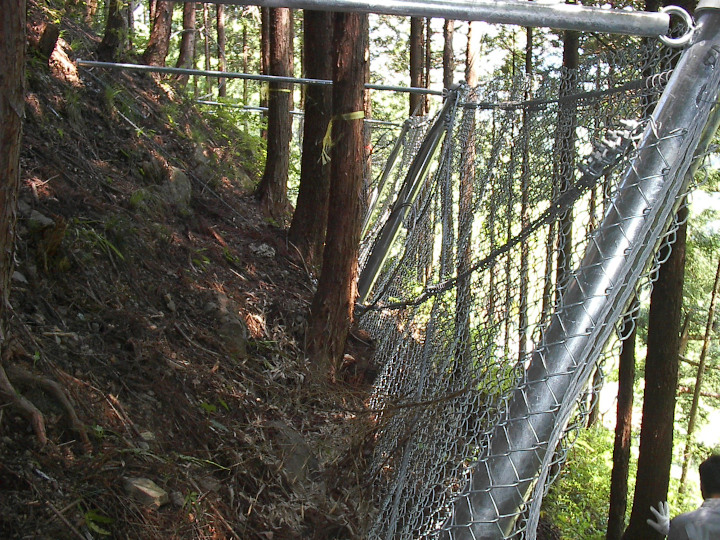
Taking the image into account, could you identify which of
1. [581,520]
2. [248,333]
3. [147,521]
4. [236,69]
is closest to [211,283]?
[248,333]

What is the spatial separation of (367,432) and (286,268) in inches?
114

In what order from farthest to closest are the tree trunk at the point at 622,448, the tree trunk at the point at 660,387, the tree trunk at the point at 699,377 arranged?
1. the tree trunk at the point at 699,377
2. the tree trunk at the point at 622,448
3. the tree trunk at the point at 660,387

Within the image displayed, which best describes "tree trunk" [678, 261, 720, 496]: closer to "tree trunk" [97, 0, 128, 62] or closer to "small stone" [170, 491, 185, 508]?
"tree trunk" [97, 0, 128, 62]

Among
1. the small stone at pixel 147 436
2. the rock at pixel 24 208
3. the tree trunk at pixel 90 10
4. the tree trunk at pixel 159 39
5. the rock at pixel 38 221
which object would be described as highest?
the tree trunk at pixel 90 10

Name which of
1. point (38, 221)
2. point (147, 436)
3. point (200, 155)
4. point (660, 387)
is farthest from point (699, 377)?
point (38, 221)

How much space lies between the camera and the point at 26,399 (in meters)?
2.67

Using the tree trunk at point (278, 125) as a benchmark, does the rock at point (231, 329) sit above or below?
below

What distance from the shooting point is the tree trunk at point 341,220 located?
504 cm

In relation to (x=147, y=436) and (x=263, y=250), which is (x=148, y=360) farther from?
(x=263, y=250)

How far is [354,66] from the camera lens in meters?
5.01

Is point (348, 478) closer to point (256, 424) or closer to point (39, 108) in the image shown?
point (256, 424)

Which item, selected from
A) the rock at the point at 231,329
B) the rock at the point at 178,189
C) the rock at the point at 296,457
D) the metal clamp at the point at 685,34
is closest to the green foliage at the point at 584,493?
the rock at the point at 231,329

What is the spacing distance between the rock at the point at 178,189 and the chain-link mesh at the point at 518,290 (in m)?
2.22

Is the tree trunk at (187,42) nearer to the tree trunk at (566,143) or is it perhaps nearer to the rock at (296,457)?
the rock at (296,457)
